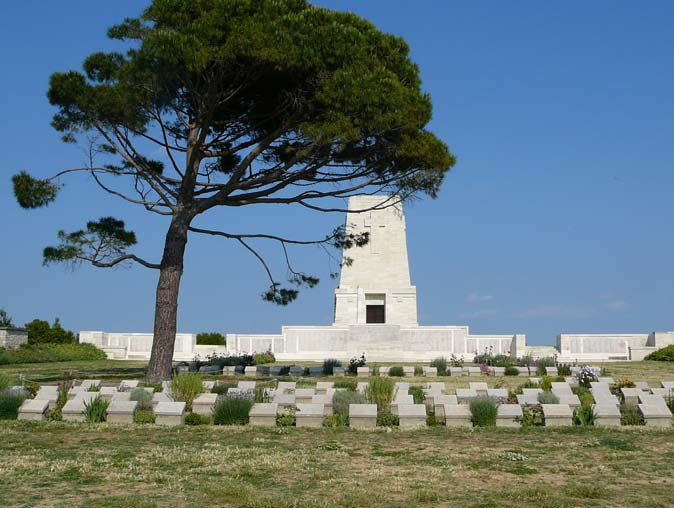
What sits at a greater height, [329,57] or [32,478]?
[329,57]

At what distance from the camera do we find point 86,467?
22.9ft

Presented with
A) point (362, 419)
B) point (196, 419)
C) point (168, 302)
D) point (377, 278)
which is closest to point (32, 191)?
point (168, 302)

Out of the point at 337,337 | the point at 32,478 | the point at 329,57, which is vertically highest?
the point at 329,57

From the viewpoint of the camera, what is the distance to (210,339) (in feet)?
109

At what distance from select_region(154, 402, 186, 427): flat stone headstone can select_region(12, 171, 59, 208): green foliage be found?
7.58m

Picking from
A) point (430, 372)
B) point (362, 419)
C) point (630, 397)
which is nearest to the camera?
point (362, 419)

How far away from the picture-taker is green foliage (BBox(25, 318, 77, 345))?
1206 inches

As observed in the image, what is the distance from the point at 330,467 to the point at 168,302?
9.42 meters

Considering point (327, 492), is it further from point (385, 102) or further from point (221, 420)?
point (385, 102)

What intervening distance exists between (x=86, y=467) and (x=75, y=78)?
10.9 metres

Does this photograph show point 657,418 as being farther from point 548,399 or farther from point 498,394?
point 498,394

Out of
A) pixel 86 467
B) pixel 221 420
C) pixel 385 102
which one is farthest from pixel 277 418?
pixel 385 102

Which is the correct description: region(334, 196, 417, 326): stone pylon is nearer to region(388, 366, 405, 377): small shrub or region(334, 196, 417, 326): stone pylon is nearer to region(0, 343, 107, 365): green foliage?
region(0, 343, 107, 365): green foliage

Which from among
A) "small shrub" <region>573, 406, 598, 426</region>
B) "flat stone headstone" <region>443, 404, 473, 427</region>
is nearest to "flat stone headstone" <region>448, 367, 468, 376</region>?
"small shrub" <region>573, 406, 598, 426</region>
